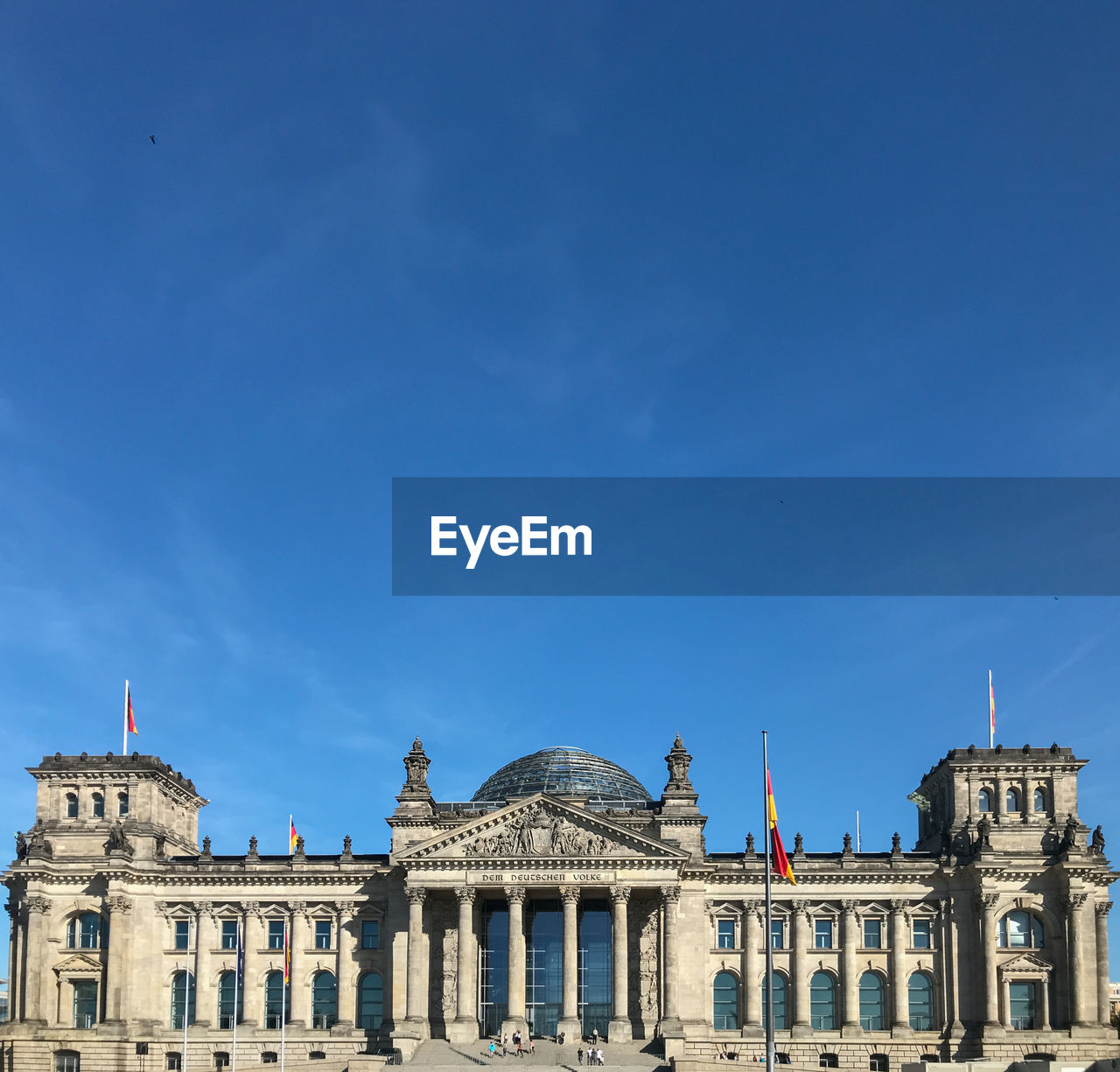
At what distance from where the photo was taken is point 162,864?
101812 millimetres

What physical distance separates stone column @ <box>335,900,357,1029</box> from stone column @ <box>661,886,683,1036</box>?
22.8 metres

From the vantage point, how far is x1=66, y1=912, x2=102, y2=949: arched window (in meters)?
98.9

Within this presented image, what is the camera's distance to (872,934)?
9938 centimetres

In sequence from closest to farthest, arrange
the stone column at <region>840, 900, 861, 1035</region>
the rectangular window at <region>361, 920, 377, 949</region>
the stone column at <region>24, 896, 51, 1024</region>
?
the stone column at <region>24, 896, 51, 1024</region>
the stone column at <region>840, 900, 861, 1035</region>
the rectangular window at <region>361, 920, 377, 949</region>

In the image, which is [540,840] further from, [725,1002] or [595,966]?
[725,1002]

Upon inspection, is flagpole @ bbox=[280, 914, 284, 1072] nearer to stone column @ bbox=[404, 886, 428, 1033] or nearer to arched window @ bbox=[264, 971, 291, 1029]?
arched window @ bbox=[264, 971, 291, 1029]

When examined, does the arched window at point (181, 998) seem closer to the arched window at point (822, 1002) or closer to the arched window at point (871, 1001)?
the arched window at point (822, 1002)

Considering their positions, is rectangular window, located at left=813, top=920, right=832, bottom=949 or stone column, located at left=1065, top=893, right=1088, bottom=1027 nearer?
stone column, located at left=1065, top=893, right=1088, bottom=1027

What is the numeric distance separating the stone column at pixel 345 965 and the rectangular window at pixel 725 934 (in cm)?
2664

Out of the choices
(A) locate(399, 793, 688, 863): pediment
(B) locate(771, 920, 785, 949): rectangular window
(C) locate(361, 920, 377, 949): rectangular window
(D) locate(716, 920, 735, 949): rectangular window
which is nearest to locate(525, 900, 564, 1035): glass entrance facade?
(A) locate(399, 793, 688, 863): pediment

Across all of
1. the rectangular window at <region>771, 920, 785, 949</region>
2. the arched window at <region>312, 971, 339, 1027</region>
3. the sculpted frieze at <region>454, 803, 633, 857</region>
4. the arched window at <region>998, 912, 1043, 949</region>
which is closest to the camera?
the sculpted frieze at <region>454, 803, 633, 857</region>

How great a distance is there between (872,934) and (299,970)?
1651 inches

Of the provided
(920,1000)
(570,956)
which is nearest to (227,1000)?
(570,956)

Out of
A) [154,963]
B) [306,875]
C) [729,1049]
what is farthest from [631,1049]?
[154,963]
